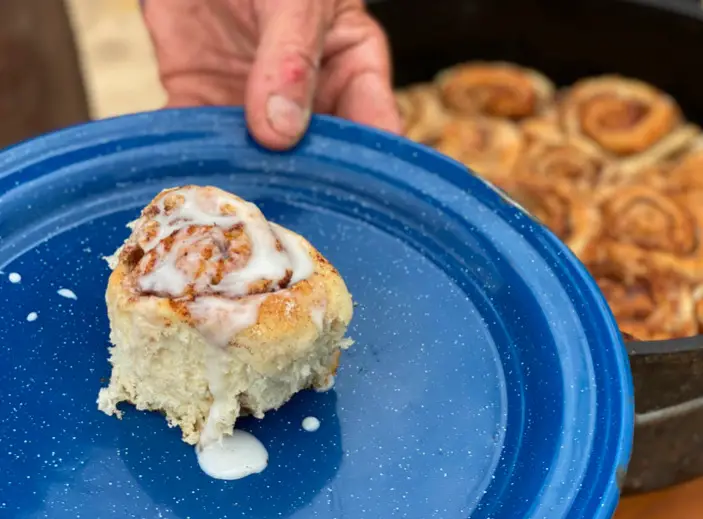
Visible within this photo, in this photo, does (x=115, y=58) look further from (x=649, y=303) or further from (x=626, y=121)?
(x=649, y=303)

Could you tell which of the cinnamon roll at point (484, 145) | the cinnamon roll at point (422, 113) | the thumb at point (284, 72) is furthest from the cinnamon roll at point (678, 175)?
the thumb at point (284, 72)

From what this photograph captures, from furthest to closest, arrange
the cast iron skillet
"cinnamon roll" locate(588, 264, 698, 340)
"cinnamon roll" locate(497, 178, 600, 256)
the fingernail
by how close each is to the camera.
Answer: the cast iron skillet, "cinnamon roll" locate(497, 178, 600, 256), "cinnamon roll" locate(588, 264, 698, 340), the fingernail

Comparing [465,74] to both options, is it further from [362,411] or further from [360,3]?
[362,411]

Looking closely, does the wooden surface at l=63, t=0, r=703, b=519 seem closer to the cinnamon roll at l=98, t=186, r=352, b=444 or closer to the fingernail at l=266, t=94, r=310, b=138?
the fingernail at l=266, t=94, r=310, b=138

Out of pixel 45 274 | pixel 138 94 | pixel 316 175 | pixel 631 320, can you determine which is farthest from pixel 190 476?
pixel 138 94

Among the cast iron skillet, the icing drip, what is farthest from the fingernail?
the cast iron skillet

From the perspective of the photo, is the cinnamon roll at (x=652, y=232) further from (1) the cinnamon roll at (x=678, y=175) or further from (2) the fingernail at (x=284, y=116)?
(2) the fingernail at (x=284, y=116)

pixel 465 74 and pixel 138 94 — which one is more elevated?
pixel 465 74
